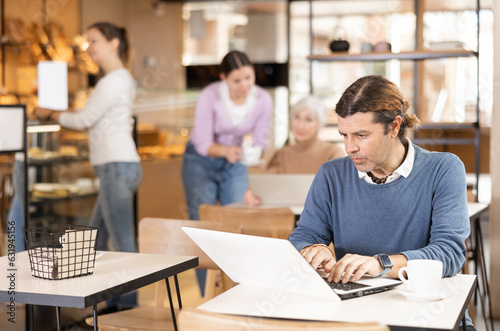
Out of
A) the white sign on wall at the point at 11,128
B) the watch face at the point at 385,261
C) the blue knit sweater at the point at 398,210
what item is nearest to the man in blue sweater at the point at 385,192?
the blue knit sweater at the point at 398,210

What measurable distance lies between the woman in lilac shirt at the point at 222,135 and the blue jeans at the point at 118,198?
1.22 feet

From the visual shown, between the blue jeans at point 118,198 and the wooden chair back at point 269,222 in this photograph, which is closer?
the wooden chair back at point 269,222

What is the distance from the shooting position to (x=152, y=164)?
6148 millimetres

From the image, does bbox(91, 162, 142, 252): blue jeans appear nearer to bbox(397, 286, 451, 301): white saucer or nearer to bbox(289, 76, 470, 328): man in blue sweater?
bbox(289, 76, 470, 328): man in blue sweater

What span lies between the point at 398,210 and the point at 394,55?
2883 millimetres

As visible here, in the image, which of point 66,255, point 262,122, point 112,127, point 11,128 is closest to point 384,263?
point 66,255

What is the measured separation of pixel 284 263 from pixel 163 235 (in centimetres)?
102

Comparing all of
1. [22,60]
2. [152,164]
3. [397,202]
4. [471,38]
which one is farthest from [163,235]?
[471,38]

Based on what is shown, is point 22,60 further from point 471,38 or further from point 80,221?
point 471,38

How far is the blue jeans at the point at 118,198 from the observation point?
3.75 meters

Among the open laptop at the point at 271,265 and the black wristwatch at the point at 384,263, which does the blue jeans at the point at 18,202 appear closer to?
the open laptop at the point at 271,265

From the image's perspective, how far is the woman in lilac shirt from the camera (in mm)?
3961

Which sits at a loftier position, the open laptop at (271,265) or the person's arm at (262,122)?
the person's arm at (262,122)

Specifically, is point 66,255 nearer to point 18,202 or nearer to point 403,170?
point 403,170
